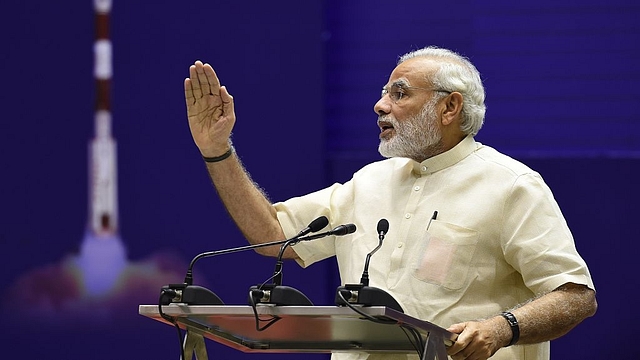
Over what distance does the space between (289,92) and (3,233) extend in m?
1.30

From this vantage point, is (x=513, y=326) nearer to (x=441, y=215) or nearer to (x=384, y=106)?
(x=441, y=215)

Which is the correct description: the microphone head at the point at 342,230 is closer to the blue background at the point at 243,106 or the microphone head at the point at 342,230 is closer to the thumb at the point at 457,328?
the thumb at the point at 457,328

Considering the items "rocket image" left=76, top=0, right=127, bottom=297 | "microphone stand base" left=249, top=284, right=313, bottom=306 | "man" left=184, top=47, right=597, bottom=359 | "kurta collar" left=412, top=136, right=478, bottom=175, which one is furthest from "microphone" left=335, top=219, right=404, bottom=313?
"rocket image" left=76, top=0, right=127, bottom=297

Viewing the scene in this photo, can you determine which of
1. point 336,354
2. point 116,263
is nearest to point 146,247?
point 116,263

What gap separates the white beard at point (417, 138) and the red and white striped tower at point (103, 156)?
5.06 ft

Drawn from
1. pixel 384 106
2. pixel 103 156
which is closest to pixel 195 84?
pixel 384 106

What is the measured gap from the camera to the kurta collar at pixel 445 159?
2930mm

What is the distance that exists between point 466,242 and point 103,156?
6.27 ft

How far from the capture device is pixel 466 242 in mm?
2717

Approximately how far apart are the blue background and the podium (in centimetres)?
146

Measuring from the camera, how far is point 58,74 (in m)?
4.20

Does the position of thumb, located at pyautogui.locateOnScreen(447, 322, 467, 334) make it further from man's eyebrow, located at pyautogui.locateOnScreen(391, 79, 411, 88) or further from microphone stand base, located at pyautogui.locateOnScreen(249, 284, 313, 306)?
man's eyebrow, located at pyautogui.locateOnScreen(391, 79, 411, 88)

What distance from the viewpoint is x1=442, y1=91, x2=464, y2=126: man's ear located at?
2.98 m

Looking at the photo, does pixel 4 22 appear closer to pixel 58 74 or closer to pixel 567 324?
pixel 58 74
